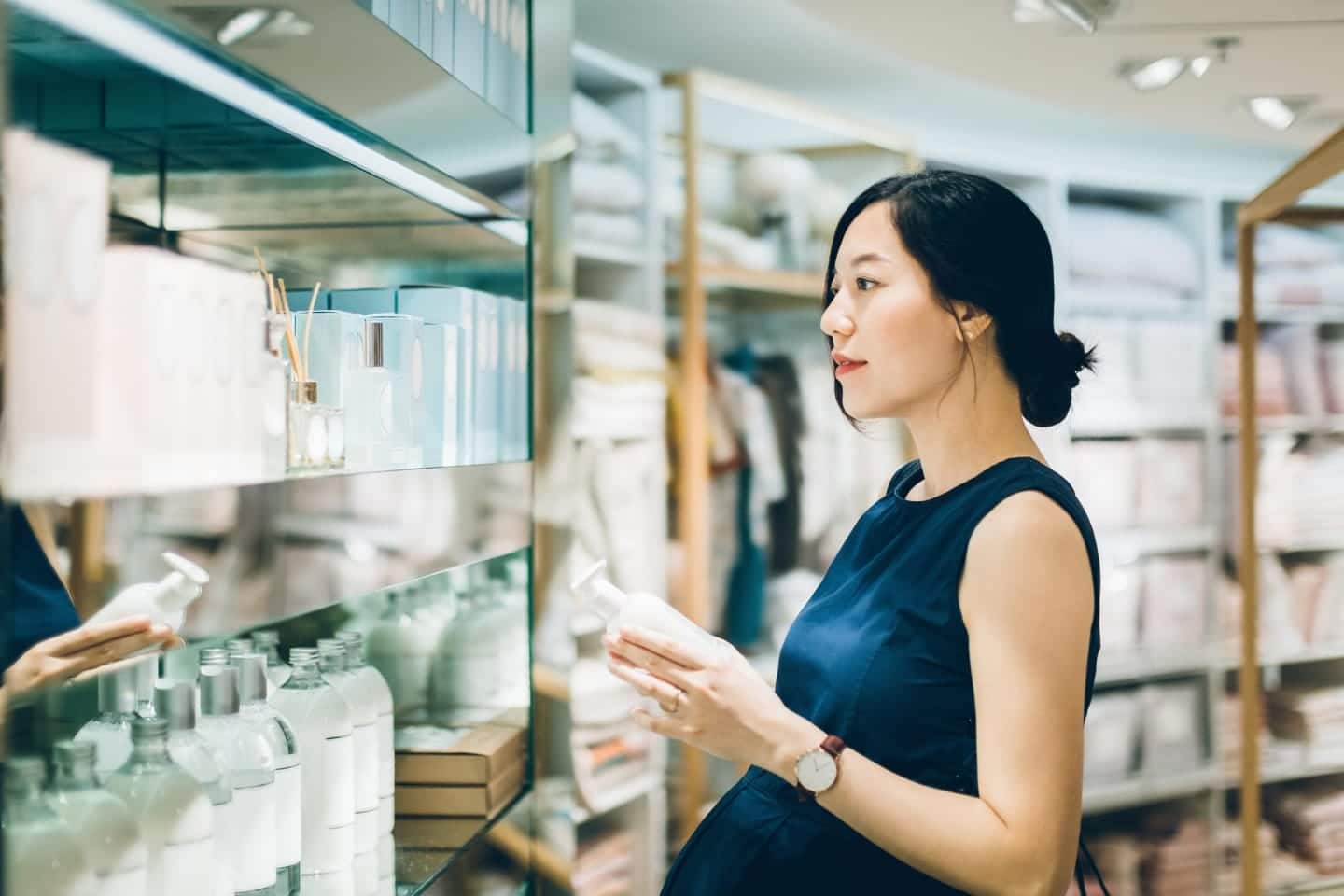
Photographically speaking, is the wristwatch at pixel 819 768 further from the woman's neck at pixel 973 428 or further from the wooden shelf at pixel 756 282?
the wooden shelf at pixel 756 282

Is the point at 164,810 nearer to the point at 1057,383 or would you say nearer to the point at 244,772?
the point at 244,772

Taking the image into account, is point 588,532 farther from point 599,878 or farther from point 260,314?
point 260,314

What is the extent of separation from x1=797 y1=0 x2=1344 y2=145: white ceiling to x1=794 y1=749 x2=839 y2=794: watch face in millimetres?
1630

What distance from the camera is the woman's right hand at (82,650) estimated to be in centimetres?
82

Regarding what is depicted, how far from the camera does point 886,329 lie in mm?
1354

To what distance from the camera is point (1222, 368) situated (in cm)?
445

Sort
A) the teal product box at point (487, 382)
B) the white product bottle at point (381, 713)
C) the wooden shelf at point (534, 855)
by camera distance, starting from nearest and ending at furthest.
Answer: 1. the white product bottle at point (381, 713)
2. the teal product box at point (487, 382)
3. the wooden shelf at point (534, 855)

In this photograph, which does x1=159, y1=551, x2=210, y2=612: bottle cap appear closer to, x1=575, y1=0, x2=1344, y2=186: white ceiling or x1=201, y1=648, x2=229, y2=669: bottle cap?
x1=201, y1=648, x2=229, y2=669: bottle cap

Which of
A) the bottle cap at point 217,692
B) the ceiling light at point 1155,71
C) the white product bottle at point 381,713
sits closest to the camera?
the bottle cap at point 217,692

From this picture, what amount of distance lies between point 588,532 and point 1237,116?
215cm

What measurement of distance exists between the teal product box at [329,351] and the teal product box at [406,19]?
0.37m

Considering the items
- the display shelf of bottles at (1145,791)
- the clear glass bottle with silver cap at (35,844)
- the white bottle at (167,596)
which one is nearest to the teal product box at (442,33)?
the white bottle at (167,596)

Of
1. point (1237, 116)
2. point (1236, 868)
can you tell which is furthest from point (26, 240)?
point (1236, 868)

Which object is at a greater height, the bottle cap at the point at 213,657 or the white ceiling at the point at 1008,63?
the white ceiling at the point at 1008,63
